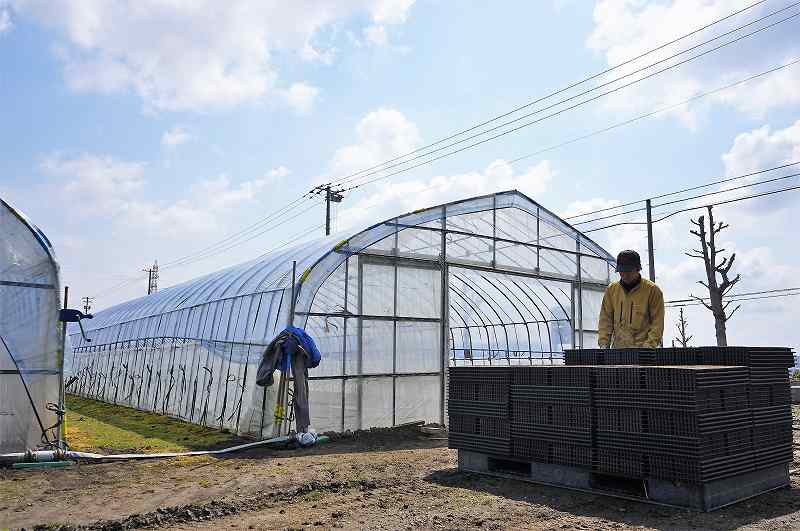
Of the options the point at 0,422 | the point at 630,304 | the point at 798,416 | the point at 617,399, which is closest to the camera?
the point at 617,399

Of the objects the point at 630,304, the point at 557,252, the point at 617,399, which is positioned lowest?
the point at 617,399

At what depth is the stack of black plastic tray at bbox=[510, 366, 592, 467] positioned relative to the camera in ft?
23.9

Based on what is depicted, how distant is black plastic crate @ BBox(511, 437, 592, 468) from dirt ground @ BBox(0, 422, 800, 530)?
0.33 meters

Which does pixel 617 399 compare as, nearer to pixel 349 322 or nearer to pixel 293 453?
pixel 293 453

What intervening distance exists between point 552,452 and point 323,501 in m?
2.64

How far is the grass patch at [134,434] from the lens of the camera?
40.6ft

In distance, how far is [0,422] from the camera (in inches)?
398

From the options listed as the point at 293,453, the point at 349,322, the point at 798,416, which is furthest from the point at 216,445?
the point at 798,416

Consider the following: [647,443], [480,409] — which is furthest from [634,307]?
[480,409]

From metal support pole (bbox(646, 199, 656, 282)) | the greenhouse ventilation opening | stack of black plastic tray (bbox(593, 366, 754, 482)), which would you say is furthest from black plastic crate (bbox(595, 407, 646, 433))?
metal support pole (bbox(646, 199, 656, 282))

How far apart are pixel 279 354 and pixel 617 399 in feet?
21.7

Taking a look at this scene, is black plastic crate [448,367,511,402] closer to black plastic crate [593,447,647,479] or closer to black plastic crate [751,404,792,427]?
black plastic crate [593,447,647,479]

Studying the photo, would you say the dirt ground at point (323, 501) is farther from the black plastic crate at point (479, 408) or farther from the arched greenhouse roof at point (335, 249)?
the arched greenhouse roof at point (335, 249)

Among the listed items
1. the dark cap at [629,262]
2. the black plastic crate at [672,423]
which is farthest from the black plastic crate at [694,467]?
the dark cap at [629,262]
